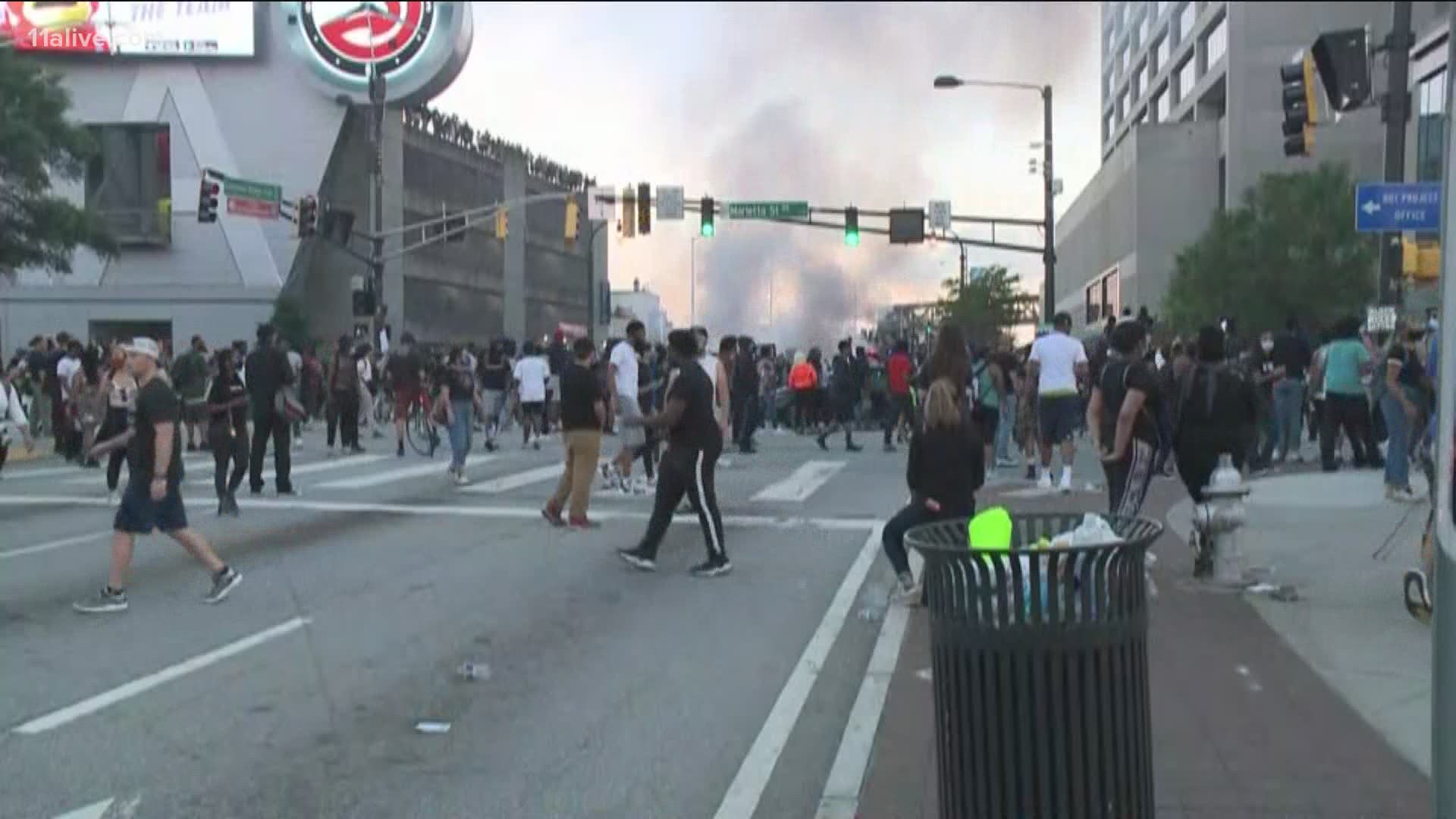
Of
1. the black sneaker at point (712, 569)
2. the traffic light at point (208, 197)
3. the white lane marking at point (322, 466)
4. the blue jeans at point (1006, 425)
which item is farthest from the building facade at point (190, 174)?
the black sneaker at point (712, 569)

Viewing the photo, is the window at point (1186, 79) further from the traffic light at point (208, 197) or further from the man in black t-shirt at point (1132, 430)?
the man in black t-shirt at point (1132, 430)

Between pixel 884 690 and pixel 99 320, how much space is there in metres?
56.7

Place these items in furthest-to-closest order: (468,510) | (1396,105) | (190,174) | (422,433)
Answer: (190,174) → (422,433) → (1396,105) → (468,510)

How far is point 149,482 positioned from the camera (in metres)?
9.25

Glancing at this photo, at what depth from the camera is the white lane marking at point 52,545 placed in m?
11.9

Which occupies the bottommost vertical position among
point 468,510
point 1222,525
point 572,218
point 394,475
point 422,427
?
point 468,510

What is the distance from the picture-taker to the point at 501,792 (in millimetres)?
5906

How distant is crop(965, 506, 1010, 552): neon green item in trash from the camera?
4.89 m

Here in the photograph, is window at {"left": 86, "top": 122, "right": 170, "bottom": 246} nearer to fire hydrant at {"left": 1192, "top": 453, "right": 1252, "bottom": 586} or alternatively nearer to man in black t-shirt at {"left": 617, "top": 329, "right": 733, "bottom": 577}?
man in black t-shirt at {"left": 617, "top": 329, "right": 733, "bottom": 577}

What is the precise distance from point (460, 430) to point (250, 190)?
72.1 ft

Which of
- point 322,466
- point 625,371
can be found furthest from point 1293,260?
point 625,371

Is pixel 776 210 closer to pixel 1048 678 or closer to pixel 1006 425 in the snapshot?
pixel 1006 425

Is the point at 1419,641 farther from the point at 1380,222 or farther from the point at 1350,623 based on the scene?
the point at 1380,222

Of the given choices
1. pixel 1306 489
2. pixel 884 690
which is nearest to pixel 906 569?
pixel 884 690
